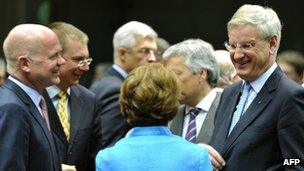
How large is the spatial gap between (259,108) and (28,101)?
135cm

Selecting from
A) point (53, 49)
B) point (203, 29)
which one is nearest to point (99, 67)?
point (203, 29)

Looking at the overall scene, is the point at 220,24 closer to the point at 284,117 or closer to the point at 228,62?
the point at 228,62

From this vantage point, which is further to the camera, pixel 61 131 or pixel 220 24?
pixel 220 24

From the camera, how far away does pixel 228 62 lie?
7379 mm

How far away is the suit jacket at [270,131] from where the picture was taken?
5016 mm

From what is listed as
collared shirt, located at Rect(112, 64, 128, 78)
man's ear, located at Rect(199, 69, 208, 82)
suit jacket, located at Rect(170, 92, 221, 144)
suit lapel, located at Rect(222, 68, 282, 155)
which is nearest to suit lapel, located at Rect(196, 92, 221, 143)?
suit jacket, located at Rect(170, 92, 221, 144)

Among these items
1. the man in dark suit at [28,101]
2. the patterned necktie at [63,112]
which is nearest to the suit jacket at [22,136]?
the man in dark suit at [28,101]

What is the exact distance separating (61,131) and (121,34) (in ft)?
7.20

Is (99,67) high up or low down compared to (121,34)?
down

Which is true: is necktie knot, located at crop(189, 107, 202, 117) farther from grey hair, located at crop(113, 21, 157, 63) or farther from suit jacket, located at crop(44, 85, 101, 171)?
grey hair, located at crop(113, 21, 157, 63)

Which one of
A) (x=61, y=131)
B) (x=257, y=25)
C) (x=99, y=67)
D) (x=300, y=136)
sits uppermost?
(x=257, y=25)

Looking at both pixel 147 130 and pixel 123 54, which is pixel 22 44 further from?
pixel 123 54

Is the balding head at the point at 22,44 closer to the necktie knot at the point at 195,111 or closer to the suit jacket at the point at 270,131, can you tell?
the suit jacket at the point at 270,131

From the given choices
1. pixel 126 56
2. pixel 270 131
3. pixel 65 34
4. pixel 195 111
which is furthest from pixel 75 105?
pixel 270 131
